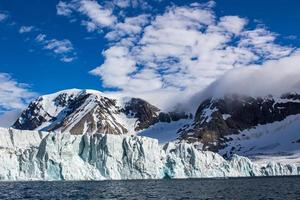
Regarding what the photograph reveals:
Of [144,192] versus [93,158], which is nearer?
[144,192]

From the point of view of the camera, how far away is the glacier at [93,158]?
116875mm

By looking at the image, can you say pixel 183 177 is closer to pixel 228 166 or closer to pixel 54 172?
pixel 228 166

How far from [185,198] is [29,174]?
2374 inches

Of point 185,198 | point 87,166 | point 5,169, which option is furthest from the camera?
point 87,166

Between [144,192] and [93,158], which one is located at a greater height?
[93,158]

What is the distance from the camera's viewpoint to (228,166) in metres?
169

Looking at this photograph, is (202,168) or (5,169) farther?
(202,168)

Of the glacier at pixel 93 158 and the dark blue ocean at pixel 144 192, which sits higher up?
the glacier at pixel 93 158

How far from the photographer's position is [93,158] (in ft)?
417

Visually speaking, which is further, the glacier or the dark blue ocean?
the glacier

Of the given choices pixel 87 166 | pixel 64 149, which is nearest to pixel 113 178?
pixel 87 166

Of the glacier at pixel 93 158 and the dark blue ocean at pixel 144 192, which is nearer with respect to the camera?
the dark blue ocean at pixel 144 192

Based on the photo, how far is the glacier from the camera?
117 meters

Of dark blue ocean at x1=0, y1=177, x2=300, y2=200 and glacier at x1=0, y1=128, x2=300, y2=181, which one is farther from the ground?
glacier at x1=0, y1=128, x2=300, y2=181
